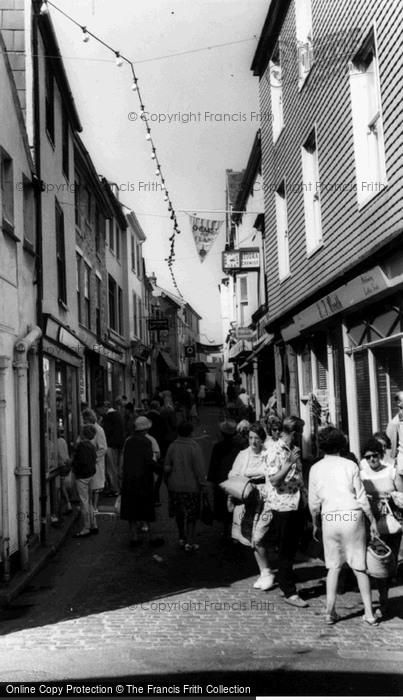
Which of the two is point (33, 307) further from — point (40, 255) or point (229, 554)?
point (229, 554)

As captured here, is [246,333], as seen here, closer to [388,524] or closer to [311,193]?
[311,193]

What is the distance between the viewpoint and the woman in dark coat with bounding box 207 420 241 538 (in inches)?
368

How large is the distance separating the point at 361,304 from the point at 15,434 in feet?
16.4

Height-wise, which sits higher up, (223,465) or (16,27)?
(16,27)

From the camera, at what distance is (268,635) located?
571cm

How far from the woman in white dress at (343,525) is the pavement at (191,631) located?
0.31 m

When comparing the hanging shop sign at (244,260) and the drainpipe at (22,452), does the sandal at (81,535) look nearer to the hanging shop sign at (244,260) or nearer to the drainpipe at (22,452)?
the drainpipe at (22,452)

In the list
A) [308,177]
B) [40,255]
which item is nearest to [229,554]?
[40,255]

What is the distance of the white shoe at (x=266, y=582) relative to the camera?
712cm

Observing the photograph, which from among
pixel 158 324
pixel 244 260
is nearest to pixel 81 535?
pixel 244 260

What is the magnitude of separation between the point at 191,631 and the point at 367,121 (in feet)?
23.8

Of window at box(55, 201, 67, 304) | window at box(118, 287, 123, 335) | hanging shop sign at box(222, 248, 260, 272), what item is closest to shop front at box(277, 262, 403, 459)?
window at box(55, 201, 67, 304)

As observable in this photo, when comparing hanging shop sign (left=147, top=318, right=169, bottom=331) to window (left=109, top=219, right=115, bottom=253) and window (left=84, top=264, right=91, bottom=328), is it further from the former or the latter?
window (left=84, top=264, right=91, bottom=328)

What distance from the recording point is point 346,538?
237 inches
